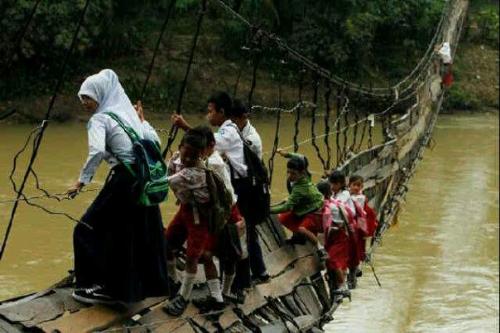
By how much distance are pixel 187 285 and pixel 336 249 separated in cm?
117

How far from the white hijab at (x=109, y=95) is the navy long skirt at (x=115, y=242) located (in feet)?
0.40

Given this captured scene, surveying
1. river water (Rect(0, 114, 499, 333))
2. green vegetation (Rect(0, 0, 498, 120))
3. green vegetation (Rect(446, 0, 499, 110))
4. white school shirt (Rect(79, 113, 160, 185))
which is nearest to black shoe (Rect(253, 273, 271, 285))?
white school shirt (Rect(79, 113, 160, 185))

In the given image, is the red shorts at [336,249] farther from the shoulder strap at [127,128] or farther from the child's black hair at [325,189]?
the shoulder strap at [127,128]

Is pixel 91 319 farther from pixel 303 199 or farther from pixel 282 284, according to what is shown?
pixel 303 199

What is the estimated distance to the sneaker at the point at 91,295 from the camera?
246cm

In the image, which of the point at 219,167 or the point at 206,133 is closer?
the point at 206,133

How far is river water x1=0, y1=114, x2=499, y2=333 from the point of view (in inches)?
247

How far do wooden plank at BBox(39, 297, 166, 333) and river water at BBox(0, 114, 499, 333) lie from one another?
2.47 meters

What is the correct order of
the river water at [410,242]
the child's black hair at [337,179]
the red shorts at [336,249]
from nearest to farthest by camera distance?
1. the red shorts at [336,249]
2. the child's black hair at [337,179]
3. the river water at [410,242]

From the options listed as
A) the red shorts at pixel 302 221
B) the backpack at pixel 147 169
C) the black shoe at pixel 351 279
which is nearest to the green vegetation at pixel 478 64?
the black shoe at pixel 351 279

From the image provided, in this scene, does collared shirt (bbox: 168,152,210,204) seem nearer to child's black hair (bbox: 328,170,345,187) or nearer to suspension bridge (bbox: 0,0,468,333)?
suspension bridge (bbox: 0,0,468,333)

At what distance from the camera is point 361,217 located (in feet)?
12.8

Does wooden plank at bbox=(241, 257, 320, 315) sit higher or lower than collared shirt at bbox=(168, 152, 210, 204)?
lower

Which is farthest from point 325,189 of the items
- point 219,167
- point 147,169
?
point 147,169
